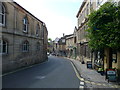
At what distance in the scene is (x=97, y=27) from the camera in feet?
29.7

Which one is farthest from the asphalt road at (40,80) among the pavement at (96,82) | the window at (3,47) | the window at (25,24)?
the window at (25,24)

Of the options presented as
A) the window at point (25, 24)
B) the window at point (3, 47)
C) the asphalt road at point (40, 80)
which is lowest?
the asphalt road at point (40, 80)

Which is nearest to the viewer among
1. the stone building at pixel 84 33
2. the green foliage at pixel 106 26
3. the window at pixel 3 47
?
the green foliage at pixel 106 26

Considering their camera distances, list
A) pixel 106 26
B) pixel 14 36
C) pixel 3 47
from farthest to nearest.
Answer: pixel 14 36
pixel 3 47
pixel 106 26

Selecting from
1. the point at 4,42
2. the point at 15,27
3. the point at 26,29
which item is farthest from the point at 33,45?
the point at 4,42

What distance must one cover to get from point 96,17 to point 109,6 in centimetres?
121

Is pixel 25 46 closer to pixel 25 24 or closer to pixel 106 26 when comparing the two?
pixel 25 24

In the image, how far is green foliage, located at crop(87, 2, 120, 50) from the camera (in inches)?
303

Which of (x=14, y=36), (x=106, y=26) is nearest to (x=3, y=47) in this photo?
(x=14, y=36)

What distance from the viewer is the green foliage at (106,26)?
7684 millimetres

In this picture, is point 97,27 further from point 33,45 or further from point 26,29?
point 33,45

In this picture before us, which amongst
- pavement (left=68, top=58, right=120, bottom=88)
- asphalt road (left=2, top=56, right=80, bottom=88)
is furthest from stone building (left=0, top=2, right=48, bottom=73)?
pavement (left=68, top=58, right=120, bottom=88)

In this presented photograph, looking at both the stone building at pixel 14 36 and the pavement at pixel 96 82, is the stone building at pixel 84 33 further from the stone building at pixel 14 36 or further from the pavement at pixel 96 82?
the stone building at pixel 14 36

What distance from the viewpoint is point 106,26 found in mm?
8352
